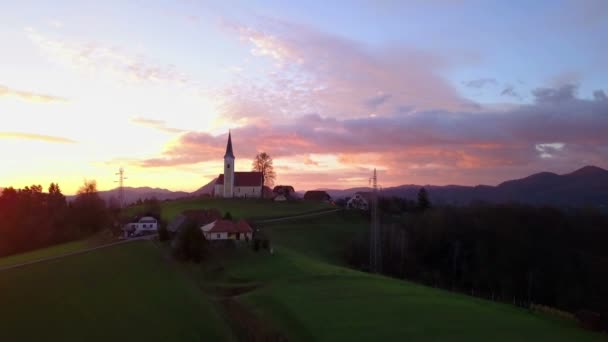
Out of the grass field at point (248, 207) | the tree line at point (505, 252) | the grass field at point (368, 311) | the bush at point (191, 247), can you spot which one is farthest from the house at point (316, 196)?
the grass field at point (368, 311)

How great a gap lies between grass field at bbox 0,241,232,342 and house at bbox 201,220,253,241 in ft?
33.1

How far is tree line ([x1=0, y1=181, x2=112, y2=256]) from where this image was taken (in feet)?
232

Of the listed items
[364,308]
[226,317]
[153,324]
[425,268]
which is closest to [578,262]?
[425,268]

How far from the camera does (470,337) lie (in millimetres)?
21656

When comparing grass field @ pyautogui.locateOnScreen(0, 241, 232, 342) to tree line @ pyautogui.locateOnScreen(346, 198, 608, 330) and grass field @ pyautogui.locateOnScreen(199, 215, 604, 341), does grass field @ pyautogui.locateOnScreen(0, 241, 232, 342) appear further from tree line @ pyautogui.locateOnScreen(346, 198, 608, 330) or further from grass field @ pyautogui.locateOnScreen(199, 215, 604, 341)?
tree line @ pyautogui.locateOnScreen(346, 198, 608, 330)

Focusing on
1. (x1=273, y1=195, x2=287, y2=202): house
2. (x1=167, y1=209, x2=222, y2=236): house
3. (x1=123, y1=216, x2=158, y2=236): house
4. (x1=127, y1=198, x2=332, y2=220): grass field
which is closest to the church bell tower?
(x1=127, y1=198, x2=332, y2=220): grass field

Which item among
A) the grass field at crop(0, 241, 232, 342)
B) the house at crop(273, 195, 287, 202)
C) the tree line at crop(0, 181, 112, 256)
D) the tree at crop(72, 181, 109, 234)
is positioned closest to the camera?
the grass field at crop(0, 241, 232, 342)

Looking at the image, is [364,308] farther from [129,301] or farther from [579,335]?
[129,301]

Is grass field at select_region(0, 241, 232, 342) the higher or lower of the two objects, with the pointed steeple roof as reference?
lower

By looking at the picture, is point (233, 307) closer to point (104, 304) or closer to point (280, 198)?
point (104, 304)

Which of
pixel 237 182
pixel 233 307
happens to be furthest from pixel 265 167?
pixel 233 307

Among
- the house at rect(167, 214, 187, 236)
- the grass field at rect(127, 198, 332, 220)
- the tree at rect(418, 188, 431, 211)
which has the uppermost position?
the tree at rect(418, 188, 431, 211)

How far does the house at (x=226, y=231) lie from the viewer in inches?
2141

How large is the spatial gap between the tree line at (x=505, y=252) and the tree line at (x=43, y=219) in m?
42.9
